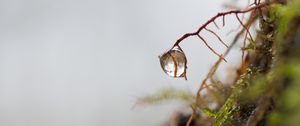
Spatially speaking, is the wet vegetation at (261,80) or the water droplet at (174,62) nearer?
the wet vegetation at (261,80)

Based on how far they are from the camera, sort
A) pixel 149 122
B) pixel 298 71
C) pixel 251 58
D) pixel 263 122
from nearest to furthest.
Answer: pixel 298 71
pixel 263 122
pixel 251 58
pixel 149 122

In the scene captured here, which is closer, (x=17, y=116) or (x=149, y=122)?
(x=149, y=122)

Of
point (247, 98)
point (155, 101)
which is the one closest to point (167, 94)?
point (155, 101)

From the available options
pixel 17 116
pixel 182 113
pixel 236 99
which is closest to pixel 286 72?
pixel 236 99

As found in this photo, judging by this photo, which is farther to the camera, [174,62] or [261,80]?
[174,62]

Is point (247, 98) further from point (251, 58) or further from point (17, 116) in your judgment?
point (17, 116)

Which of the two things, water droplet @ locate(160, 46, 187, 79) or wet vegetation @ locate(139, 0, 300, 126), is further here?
water droplet @ locate(160, 46, 187, 79)

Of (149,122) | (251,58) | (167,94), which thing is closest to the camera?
(251,58)

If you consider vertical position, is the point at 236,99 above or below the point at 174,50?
below
